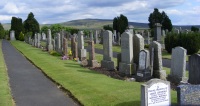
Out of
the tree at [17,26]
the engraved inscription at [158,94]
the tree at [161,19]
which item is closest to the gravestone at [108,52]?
the engraved inscription at [158,94]

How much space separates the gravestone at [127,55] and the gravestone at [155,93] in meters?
7.50

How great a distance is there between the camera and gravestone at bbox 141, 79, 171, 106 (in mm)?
7699

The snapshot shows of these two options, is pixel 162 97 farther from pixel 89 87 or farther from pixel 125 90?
pixel 89 87

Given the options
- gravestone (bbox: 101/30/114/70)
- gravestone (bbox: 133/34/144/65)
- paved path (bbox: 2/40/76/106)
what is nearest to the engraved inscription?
paved path (bbox: 2/40/76/106)

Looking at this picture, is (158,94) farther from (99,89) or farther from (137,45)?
(137,45)

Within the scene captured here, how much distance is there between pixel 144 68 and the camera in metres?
14.2

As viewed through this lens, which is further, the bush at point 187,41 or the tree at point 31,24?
the tree at point 31,24

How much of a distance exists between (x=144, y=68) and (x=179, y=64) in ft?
5.60

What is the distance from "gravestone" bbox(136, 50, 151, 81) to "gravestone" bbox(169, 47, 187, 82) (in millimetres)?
1157

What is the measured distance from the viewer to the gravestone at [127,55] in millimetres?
15555

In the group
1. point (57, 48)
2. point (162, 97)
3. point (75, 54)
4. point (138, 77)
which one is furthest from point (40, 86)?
point (57, 48)

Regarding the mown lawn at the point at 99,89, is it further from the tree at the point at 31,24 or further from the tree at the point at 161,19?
the tree at the point at 31,24

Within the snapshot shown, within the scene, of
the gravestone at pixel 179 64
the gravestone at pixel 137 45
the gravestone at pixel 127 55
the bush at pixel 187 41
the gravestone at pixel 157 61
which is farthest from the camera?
the bush at pixel 187 41

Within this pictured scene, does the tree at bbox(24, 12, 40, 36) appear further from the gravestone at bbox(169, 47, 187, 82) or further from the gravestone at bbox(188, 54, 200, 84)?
the gravestone at bbox(188, 54, 200, 84)
